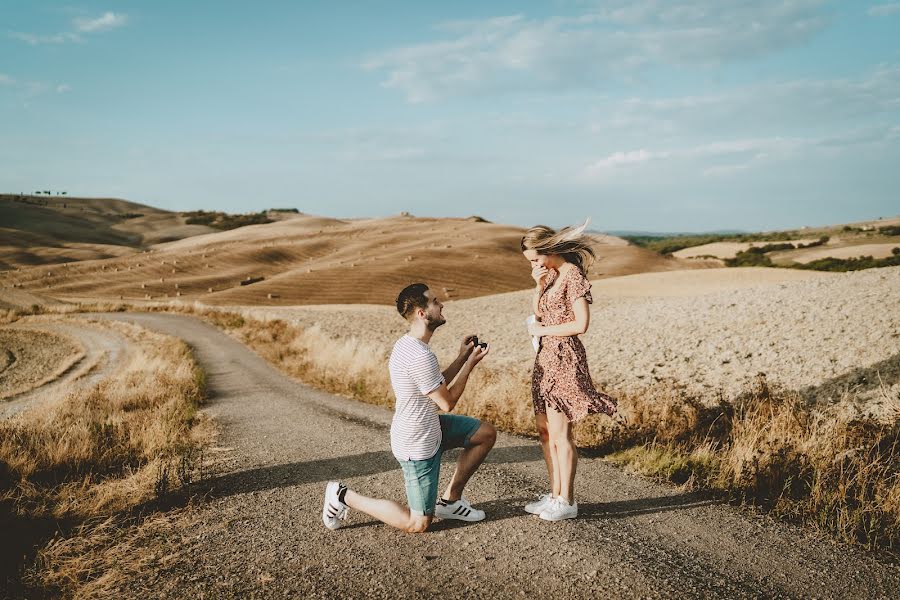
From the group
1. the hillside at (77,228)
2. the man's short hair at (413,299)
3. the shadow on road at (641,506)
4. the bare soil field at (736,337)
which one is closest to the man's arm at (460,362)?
the man's short hair at (413,299)

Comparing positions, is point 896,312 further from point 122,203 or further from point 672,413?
point 122,203

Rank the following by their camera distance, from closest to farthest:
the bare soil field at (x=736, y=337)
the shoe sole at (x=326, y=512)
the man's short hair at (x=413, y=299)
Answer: the man's short hair at (x=413, y=299) < the shoe sole at (x=326, y=512) < the bare soil field at (x=736, y=337)

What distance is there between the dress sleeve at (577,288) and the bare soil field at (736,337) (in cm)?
554

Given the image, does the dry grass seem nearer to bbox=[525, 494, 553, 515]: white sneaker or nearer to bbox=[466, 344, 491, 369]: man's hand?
bbox=[466, 344, 491, 369]: man's hand

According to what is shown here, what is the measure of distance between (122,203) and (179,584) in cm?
21895

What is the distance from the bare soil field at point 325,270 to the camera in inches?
2136

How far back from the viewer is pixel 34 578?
12.5 ft

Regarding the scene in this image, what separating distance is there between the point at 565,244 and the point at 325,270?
58.0 meters

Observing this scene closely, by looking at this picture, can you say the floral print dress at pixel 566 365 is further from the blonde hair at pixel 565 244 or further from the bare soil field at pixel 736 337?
the bare soil field at pixel 736 337

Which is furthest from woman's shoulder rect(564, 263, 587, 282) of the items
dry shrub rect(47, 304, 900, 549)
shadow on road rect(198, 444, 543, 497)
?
shadow on road rect(198, 444, 543, 497)

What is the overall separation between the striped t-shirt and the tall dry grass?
2686 millimetres

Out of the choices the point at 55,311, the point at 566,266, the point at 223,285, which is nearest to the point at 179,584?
the point at 566,266

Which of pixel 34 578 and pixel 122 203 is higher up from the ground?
pixel 122 203

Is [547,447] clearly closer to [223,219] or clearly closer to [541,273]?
[541,273]
